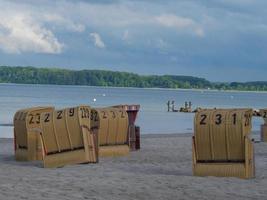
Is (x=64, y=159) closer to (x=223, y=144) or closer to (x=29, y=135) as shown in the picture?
(x=29, y=135)

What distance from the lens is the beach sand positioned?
12.9 m

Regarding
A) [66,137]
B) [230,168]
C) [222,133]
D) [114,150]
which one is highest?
[222,133]

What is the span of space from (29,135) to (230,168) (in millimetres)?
6312

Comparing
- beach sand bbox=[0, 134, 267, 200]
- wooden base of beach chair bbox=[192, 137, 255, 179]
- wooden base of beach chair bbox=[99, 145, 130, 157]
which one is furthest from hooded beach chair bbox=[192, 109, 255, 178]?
wooden base of beach chair bbox=[99, 145, 130, 157]

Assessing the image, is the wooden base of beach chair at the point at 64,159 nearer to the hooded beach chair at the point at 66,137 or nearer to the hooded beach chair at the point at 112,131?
the hooded beach chair at the point at 66,137

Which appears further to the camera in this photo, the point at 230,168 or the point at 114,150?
the point at 114,150

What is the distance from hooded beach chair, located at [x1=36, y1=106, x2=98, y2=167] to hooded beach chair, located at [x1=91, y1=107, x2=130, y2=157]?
2492 mm

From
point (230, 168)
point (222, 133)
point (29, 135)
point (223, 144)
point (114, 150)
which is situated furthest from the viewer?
point (114, 150)

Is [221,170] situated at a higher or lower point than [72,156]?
lower

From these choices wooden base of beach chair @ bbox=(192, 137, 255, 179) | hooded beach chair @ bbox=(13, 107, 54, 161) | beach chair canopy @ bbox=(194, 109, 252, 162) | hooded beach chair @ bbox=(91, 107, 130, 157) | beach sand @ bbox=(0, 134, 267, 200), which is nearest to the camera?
beach sand @ bbox=(0, 134, 267, 200)

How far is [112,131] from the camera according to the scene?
21.7m

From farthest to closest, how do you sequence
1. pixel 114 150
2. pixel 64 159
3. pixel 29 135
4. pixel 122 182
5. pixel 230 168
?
pixel 114 150, pixel 29 135, pixel 64 159, pixel 230 168, pixel 122 182

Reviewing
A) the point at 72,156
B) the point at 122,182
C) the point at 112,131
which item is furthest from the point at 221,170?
the point at 112,131

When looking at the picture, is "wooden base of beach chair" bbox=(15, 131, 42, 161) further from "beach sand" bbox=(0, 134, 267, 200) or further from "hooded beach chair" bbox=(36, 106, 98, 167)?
"hooded beach chair" bbox=(36, 106, 98, 167)
